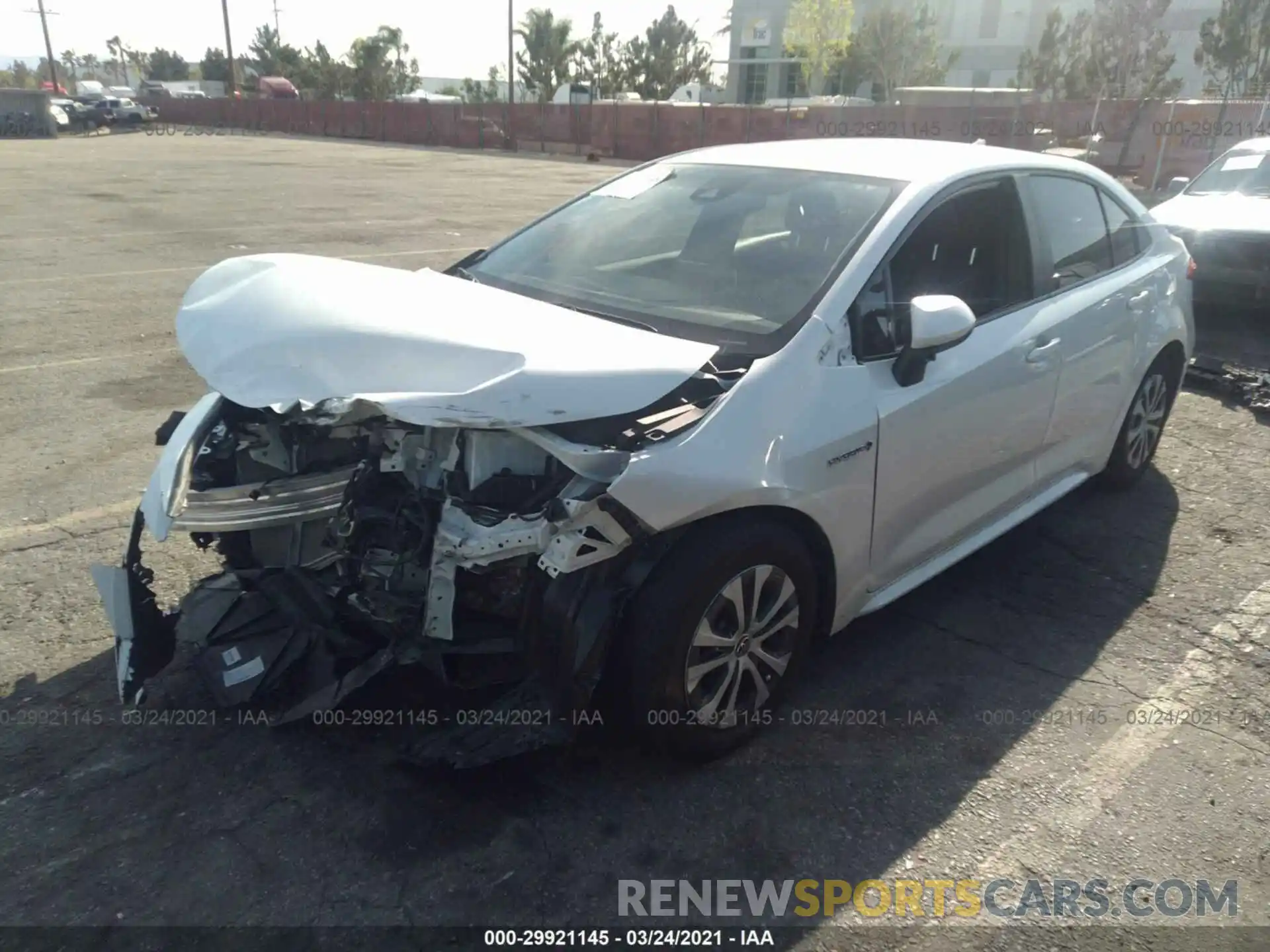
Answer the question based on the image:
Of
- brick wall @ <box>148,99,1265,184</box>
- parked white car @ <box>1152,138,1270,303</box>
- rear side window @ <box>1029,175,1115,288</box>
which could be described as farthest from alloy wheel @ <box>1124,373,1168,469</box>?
brick wall @ <box>148,99,1265,184</box>

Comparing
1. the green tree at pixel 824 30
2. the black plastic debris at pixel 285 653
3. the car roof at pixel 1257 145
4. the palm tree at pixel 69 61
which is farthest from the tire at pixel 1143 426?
the palm tree at pixel 69 61

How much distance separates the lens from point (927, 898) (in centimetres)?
253

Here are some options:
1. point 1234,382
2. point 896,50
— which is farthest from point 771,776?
point 896,50

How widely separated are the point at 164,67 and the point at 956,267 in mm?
117994

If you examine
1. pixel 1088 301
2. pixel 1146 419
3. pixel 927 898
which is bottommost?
pixel 927 898

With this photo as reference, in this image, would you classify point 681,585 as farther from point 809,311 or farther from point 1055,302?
point 1055,302

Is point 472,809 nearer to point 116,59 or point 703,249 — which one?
point 703,249

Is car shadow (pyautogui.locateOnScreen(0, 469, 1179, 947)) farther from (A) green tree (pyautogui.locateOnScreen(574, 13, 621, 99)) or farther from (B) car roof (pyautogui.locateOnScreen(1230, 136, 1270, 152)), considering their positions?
(A) green tree (pyautogui.locateOnScreen(574, 13, 621, 99))

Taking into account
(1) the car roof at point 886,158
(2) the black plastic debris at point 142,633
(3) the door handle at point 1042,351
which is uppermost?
(1) the car roof at point 886,158

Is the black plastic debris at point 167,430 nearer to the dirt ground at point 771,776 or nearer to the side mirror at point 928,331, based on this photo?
the dirt ground at point 771,776

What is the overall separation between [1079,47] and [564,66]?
32372 mm

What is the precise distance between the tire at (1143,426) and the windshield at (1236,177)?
5.28m

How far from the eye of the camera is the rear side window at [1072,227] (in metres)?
4.00

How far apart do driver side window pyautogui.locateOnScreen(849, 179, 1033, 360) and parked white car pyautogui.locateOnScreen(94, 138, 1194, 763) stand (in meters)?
0.01
